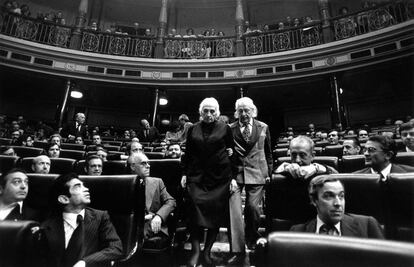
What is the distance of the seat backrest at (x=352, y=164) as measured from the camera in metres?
2.47

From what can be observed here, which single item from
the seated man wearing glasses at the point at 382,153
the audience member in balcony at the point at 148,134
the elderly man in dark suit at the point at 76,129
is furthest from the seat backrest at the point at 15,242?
the elderly man in dark suit at the point at 76,129

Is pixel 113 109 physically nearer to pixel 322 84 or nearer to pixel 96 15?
pixel 96 15

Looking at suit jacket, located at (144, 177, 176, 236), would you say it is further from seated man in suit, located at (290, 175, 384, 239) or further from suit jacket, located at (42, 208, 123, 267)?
seated man in suit, located at (290, 175, 384, 239)

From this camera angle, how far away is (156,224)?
180 cm

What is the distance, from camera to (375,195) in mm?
1369

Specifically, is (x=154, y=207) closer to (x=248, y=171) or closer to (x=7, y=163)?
(x=248, y=171)

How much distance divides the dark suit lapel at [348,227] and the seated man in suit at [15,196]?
1746 millimetres

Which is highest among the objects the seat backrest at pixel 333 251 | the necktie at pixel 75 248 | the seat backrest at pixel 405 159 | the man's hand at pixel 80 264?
the seat backrest at pixel 405 159

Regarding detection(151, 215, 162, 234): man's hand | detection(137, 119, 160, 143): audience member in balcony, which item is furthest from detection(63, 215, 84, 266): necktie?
detection(137, 119, 160, 143): audience member in balcony

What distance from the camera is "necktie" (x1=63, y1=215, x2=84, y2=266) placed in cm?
138

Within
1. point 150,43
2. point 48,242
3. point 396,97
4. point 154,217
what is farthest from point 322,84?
point 48,242

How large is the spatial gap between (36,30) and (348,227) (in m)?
8.70

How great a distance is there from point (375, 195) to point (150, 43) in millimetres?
7838

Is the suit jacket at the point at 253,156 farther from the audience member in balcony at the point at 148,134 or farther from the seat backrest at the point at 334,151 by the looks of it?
the audience member in balcony at the point at 148,134
